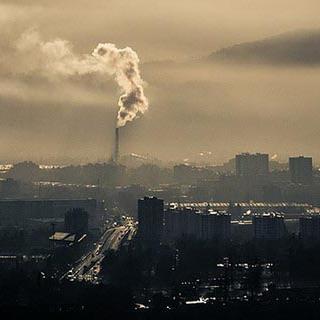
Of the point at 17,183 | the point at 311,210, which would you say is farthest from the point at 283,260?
the point at 17,183

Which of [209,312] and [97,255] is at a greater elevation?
[97,255]

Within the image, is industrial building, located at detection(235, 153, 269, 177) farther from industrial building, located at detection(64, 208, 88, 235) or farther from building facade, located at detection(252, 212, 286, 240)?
building facade, located at detection(252, 212, 286, 240)

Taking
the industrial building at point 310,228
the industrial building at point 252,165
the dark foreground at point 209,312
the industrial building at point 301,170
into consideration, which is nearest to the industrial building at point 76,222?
the industrial building at point 310,228

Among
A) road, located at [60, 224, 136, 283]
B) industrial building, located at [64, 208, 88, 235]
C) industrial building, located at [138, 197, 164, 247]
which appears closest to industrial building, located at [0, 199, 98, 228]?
road, located at [60, 224, 136, 283]

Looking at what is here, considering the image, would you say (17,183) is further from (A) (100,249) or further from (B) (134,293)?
(B) (134,293)

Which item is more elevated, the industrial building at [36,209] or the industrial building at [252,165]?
the industrial building at [252,165]

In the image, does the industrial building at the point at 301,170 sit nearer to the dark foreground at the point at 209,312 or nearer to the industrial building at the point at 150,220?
the industrial building at the point at 150,220

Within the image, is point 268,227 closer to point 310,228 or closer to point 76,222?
point 310,228

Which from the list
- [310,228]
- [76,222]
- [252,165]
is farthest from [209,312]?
[252,165]
